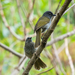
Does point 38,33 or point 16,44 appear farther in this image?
point 16,44

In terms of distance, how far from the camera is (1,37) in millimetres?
3295

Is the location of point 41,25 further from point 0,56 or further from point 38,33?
point 0,56

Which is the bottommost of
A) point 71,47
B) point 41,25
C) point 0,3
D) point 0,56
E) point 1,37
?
point 71,47

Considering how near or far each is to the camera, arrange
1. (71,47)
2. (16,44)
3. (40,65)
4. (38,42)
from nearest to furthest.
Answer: (38,42), (40,65), (16,44), (71,47)

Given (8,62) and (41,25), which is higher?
(41,25)

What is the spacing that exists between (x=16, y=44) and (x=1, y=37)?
0.40 metres

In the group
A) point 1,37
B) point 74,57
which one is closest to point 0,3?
point 1,37

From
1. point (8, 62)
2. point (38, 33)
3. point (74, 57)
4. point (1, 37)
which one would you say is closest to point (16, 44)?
point (1, 37)

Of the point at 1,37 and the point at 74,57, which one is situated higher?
the point at 1,37

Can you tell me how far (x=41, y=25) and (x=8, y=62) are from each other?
1.58m

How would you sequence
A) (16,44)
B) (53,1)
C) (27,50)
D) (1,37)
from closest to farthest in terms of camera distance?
(27,50) → (1,37) → (16,44) → (53,1)

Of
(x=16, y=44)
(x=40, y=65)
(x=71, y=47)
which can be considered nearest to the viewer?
(x=40, y=65)

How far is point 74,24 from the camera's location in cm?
391

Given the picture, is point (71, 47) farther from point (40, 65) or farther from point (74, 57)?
point (40, 65)
